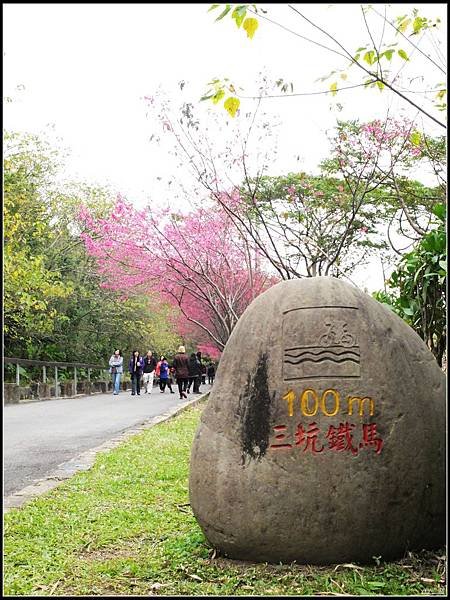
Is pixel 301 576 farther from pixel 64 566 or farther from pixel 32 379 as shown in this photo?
pixel 32 379

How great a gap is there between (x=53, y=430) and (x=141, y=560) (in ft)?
26.9

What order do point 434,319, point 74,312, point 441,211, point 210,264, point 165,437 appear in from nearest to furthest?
point 441,211 < point 434,319 < point 165,437 < point 210,264 < point 74,312

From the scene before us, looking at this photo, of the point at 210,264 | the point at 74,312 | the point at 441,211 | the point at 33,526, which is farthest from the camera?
the point at 74,312

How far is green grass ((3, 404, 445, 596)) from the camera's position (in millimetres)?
3924

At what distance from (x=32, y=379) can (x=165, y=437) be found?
37.5 feet

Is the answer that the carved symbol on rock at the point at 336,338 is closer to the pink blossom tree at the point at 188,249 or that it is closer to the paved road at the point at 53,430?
the paved road at the point at 53,430

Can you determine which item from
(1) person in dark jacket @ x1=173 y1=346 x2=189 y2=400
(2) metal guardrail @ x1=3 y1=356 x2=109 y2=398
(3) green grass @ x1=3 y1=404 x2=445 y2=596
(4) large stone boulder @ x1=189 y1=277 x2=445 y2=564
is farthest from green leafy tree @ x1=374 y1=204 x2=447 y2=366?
(2) metal guardrail @ x1=3 y1=356 x2=109 y2=398

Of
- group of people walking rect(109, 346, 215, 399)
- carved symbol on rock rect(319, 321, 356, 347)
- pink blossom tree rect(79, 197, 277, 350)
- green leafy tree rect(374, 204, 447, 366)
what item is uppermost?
pink blossom tree rect(79, 197, 277, 350)

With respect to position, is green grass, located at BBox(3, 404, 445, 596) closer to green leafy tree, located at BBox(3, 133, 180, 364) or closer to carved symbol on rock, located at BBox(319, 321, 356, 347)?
carved symbol on rock, located at BBox(319, 321, 356, 347)

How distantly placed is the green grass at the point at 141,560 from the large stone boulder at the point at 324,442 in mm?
141

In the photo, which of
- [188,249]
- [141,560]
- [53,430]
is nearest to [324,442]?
[141,560]

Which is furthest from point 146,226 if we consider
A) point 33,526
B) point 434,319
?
point 33,526

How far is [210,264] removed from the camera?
1667cm

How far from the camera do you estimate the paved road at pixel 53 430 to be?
332 inches
